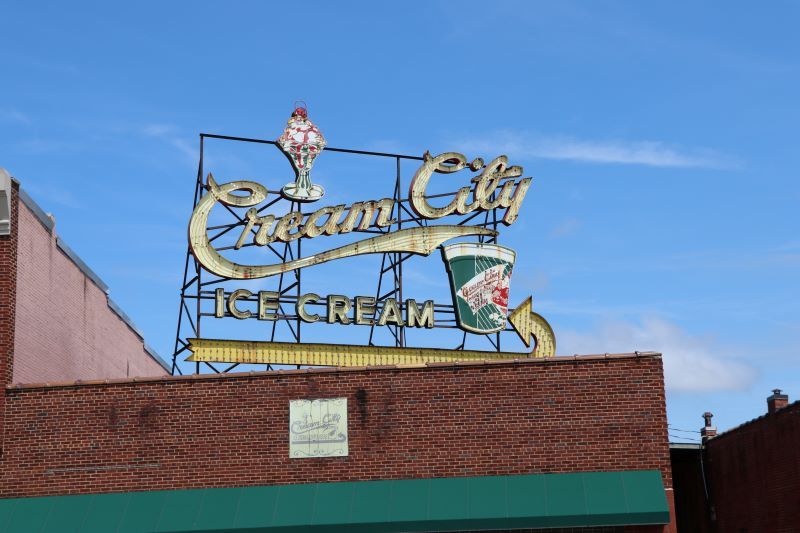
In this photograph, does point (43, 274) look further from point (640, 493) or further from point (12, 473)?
point (640, 493)

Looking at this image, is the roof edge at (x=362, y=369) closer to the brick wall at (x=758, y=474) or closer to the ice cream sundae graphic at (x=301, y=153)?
the brick wall at (x=758, y=474)

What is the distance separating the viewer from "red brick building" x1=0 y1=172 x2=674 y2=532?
2466cm

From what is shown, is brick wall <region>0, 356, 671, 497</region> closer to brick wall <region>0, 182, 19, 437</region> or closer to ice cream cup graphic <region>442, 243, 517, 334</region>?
brick wall <region>0, 182, 19, 437</region>

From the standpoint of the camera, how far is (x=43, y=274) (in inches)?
1184

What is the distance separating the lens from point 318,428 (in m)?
25.8

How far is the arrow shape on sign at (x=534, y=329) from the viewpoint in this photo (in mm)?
Result: 35312

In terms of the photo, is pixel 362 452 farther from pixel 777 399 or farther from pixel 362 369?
pixel 777 399

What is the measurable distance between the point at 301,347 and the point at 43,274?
6994 millimetres

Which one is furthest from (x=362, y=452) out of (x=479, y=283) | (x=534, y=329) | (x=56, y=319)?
(x=534, y=329)

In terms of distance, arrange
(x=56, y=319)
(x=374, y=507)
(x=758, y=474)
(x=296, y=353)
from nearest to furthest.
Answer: (x=374, y=507)
(x=758, y=474)
(x=56, y=319)
(x=296, y=353)

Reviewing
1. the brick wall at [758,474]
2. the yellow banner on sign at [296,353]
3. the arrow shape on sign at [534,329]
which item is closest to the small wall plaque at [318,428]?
the yellow banner on sign at [296,353]

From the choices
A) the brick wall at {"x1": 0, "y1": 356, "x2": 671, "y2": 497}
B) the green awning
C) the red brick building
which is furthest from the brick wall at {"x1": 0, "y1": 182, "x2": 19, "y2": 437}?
the green awning

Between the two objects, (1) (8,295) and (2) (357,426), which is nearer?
(2) (357,426)

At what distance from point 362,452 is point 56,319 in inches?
402
